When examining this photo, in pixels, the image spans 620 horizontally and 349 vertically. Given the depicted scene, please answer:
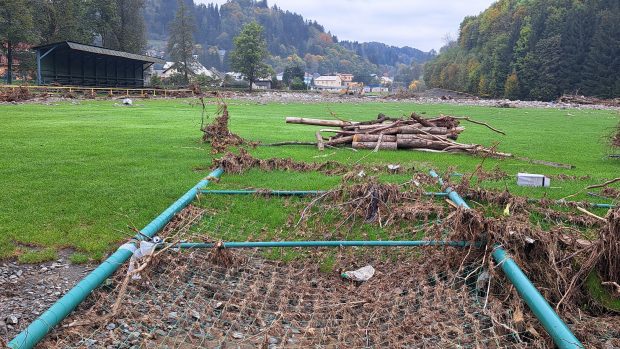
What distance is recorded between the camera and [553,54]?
75188 millimetres

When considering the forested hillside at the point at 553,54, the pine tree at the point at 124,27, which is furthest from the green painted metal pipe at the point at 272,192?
the forested hillside at the point at 553,54

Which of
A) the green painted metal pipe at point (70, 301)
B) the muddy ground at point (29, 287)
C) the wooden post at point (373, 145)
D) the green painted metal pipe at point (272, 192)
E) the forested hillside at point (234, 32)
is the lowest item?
the muddy ground at point (29, 287)

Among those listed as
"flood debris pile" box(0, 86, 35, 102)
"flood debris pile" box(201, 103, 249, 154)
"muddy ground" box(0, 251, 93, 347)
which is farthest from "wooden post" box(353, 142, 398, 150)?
"flood debris pile" box(0, 86, 35, 102)

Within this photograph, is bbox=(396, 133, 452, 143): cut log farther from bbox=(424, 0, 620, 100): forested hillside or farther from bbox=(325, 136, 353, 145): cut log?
bbox=(424, 0, 620, 100): forested hillside

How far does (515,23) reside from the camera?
88.7 m

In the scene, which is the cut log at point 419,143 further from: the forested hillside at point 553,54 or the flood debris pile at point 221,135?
the forested hillside at point 553,54

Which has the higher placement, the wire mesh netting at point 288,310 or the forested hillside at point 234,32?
the forested hillside at point 234,32

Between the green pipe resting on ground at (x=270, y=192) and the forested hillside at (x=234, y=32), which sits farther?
the forested hillside at (x=234, y=32)

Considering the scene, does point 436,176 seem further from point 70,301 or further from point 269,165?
point 70,301

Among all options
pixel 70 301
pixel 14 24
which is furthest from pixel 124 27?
pixel 70 301

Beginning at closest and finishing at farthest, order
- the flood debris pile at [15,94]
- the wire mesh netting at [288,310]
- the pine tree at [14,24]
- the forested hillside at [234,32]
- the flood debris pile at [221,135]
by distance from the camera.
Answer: the wire mesh netting at [288,310] → the flood debris pile at [221,135] → the flood debris pile at [15,94] → the pine tree at [14,24] → the forested hillside at [234,32]

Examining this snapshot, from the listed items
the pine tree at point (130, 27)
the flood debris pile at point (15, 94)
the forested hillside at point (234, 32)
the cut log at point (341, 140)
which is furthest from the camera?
the forested hillside at point (234, 32)

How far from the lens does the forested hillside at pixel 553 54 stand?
233ft

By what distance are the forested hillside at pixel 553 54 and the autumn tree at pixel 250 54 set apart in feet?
132
